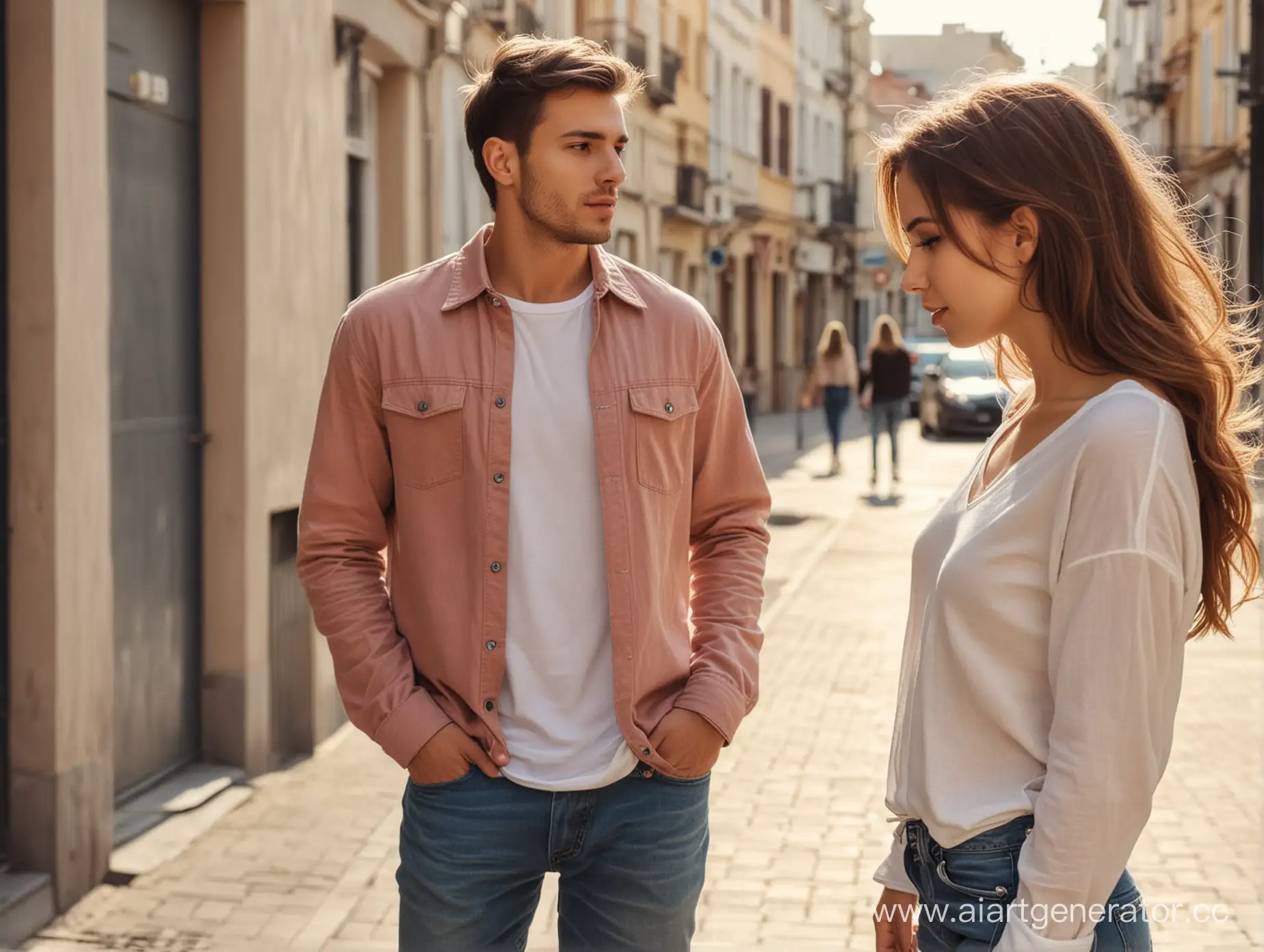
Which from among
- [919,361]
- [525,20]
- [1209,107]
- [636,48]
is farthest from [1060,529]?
[1209,107]

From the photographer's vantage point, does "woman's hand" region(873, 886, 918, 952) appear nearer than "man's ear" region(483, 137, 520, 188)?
Yes

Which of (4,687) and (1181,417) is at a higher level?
(1181,417)

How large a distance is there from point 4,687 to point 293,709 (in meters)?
2.62

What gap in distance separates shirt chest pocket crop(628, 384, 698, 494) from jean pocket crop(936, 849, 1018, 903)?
0.98m

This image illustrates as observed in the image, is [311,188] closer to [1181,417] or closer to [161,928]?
[161,928]

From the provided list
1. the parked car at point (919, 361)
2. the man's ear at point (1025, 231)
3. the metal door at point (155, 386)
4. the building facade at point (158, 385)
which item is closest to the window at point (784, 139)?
the parked car at point (919, 361)

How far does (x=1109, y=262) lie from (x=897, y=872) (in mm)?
869

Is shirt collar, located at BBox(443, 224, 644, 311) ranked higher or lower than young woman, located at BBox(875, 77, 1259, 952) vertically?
higher

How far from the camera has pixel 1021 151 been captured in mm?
2418

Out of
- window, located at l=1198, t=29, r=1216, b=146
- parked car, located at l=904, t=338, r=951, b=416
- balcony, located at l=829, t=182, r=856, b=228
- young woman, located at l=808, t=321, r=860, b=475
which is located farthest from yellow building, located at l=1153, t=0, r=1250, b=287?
young woman, located at l=808, t=321, r=860, b=475

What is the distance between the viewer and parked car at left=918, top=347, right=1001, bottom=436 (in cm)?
3023

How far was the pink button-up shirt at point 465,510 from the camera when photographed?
313 centimetres

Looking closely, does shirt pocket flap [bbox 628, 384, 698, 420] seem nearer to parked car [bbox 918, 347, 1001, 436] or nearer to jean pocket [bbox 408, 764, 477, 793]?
jean pocket [bbox 408, 764, 477, 793]

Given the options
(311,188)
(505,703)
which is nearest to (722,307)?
(311,188)
